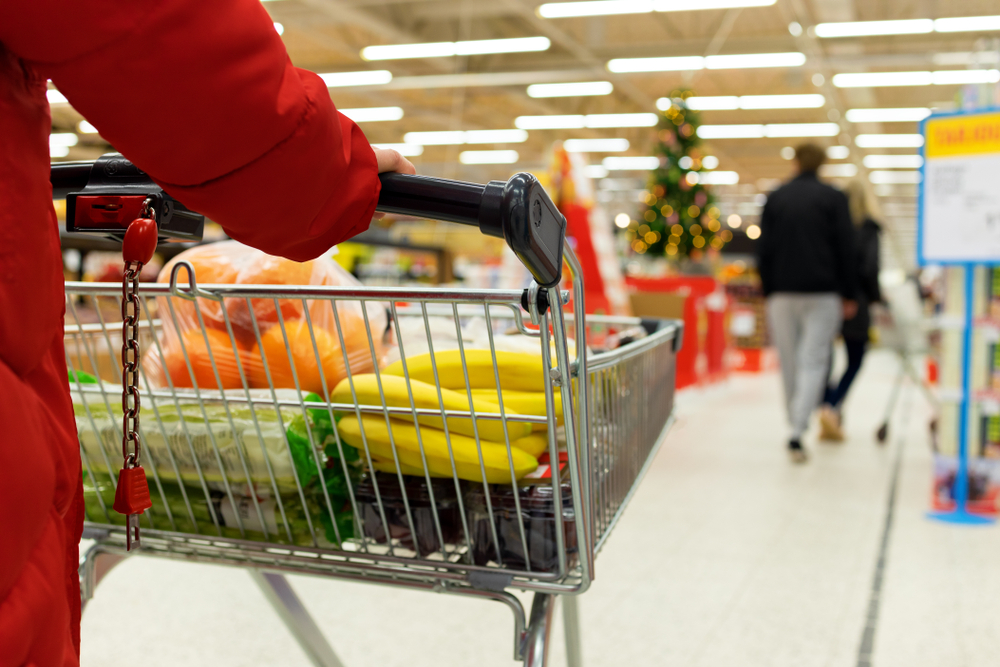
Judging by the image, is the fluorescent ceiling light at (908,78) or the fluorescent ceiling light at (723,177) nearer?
the fluorescent ceiling light at (908,78)

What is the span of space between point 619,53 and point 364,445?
34.9 feet

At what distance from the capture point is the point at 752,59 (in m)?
9.54

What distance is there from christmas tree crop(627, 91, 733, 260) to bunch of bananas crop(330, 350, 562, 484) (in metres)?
5.44

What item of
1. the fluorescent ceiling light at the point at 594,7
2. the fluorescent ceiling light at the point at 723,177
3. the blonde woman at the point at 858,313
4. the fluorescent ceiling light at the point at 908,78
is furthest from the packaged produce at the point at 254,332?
the fluorescent ceiling light at the point at 723,177

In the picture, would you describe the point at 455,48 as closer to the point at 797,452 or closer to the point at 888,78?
the point at 888,78

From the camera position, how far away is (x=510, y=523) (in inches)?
37.1

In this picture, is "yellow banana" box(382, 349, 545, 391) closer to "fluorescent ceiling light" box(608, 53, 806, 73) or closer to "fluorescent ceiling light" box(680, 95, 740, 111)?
"fluorescent ceiling light" box(608, 53, 806, 73)

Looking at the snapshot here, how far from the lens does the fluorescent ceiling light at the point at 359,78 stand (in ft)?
38.0

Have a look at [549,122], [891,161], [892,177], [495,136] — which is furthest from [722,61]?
[892,177]

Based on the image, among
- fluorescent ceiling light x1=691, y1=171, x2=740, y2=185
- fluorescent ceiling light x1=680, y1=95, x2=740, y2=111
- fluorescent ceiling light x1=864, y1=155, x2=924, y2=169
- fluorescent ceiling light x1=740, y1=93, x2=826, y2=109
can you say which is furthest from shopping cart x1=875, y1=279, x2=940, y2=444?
fluorescent ceiling light x1=691, y1=171, x2=740, y2=185

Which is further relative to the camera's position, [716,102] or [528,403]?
[716,102]

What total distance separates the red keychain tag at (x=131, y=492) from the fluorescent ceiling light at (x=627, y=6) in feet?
26.1

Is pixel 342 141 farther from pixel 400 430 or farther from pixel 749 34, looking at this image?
pixel 749 34

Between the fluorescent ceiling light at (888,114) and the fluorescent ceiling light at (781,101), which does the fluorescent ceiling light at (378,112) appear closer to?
the fluorescent ceiling light at (781,101)
